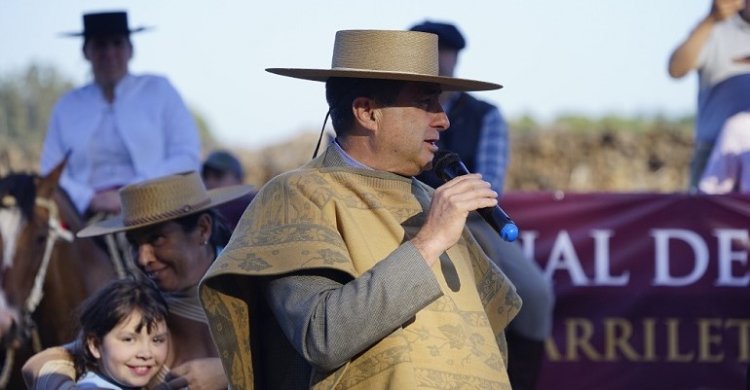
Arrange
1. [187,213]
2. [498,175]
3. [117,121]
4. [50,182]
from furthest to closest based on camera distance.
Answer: [117,121], [498,175], [50,182], [187,213]

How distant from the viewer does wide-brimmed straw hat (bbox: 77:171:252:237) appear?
19.0 ft

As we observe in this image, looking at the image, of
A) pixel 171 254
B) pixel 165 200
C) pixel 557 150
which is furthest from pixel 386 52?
pixel 557 150

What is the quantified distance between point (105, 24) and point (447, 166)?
4.97m

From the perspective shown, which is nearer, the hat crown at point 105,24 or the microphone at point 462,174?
the microphone at point 462,174

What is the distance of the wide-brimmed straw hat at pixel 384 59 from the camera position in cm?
439

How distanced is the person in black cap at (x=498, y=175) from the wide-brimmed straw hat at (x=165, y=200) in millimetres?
1874

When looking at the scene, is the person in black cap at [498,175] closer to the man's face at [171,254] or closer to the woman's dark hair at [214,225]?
the woman's dark hair at [214,225]

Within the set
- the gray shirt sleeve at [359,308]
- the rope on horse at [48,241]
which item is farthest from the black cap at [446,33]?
the gray shirt sleeve at [359,308]

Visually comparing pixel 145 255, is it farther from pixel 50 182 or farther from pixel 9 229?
pixel 50 182

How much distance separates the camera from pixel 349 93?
4492 mm

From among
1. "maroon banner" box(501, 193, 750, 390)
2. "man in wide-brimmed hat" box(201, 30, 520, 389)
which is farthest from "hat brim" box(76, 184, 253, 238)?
"maroon banner" box(501, 193, 750, 390)

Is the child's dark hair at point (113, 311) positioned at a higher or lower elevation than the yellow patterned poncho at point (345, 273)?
lower

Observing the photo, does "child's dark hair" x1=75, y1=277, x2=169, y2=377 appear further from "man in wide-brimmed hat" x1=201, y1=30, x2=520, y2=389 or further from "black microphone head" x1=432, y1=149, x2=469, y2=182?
"black microphone head" x1=432, y1=149, x2=469, y2=182

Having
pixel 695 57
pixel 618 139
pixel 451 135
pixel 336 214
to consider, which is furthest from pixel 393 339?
pixel 618 139
